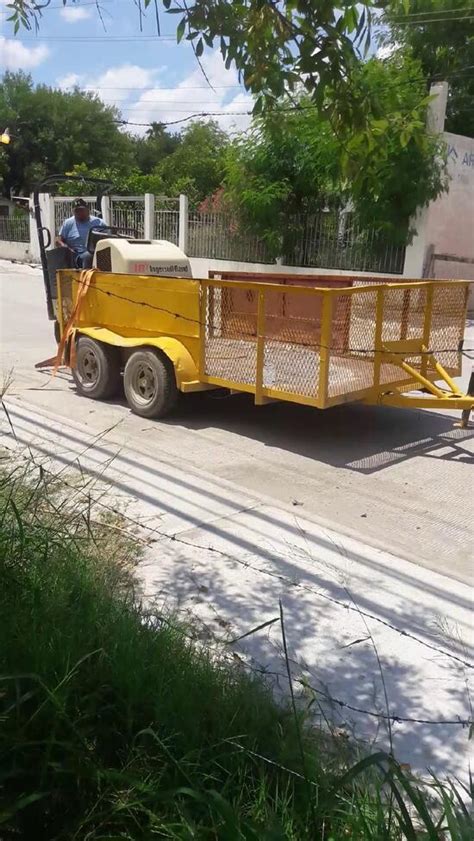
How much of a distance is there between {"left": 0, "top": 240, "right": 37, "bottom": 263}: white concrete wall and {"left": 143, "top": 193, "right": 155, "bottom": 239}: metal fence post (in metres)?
7.35

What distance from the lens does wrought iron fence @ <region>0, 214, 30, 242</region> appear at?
3039cm

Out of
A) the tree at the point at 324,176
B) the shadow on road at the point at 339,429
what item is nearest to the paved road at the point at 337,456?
the shadow on road at the point at 339,429

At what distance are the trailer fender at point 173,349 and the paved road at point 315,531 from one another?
49cm

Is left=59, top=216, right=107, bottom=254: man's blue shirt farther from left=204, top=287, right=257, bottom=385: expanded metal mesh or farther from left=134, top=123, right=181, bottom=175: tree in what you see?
left=134, top=123, right=181, bottom=175: tree

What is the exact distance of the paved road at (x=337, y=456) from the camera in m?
5.04

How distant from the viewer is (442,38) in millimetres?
19234

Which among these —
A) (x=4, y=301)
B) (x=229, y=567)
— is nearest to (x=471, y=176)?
(x=4, y=301)

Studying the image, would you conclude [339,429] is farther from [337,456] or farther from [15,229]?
[15,229]

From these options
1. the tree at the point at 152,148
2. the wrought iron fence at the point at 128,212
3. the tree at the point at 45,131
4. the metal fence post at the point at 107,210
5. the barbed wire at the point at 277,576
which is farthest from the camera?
the tree at the point at 152,148

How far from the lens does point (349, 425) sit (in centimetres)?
748

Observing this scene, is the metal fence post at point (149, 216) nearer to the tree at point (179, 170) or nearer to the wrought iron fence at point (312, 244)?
the tree at point (179, 170)

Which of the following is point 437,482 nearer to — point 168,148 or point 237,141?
point 237,141

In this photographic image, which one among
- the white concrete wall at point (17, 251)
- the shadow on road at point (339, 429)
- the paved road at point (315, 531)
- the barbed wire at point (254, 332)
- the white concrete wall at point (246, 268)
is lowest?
the white concrete wall at point (17, 251)

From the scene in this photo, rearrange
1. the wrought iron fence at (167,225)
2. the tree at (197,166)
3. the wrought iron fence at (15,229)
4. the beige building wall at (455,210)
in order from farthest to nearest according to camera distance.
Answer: the wrought iron fence at (15,229)
the tree at (197,166)
the wrought iron fence at (167,225)
the beige building wall at (455,210)
